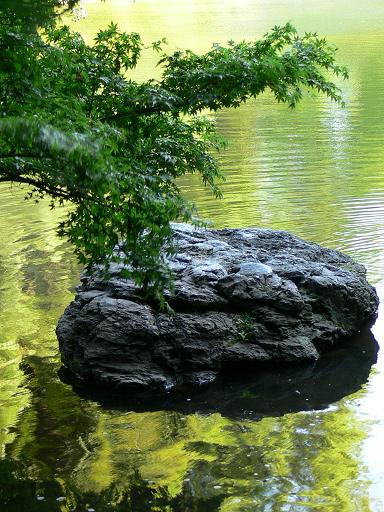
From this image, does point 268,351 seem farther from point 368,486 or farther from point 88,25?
point 88,25

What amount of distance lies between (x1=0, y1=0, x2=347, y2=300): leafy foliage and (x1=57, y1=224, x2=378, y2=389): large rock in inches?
53.0

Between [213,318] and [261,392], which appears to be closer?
[261,392]

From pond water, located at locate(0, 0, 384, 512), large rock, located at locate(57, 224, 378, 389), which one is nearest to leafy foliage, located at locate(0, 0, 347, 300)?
large rock, located at locate(57, 224, 378, 389)

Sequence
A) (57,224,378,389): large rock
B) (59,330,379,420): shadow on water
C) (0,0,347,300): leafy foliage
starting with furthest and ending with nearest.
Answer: (57,224,378,389): large rock < (59,330,379,420): shadow on water < (0,0,347,300): leafy foliage

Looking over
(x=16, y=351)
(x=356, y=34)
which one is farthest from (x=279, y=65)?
(x=356, y=34)

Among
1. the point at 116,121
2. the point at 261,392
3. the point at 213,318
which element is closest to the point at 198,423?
the point at 261,392

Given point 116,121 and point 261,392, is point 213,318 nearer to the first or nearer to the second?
point 261,392

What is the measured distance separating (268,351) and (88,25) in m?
38.7

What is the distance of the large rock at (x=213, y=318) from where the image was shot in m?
9.24

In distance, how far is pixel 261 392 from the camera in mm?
9023

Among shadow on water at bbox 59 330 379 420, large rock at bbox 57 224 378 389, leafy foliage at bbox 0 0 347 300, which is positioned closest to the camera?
leafy foliage at bbox 0 0 347 300

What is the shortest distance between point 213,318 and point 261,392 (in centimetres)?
100

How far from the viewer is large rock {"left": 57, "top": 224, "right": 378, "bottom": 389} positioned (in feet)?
30.3

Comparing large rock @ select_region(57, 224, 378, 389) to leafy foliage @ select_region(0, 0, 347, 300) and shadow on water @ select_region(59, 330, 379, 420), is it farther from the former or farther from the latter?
leafy foliage @ select_region(0, 0, 347, 300)
